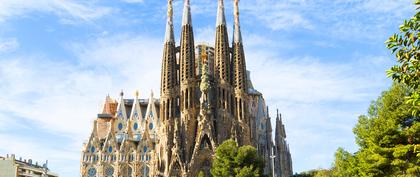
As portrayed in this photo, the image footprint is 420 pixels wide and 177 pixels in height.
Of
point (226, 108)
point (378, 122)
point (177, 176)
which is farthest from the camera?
point (226, 108)

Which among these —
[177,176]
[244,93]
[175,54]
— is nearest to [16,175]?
[177,176]

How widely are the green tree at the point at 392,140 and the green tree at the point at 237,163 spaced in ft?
43.6

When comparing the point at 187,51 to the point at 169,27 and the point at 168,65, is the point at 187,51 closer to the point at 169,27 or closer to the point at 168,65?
the point at 168,65

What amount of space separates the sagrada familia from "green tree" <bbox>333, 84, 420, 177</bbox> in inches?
1312

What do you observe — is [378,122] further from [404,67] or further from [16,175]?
[16,175]

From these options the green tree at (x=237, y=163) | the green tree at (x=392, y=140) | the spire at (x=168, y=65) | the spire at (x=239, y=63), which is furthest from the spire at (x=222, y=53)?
the green tree at (x=392, y=140)

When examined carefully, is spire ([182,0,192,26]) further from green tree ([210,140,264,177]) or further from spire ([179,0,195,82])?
green tree ([210,140,264,177])

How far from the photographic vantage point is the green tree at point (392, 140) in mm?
24109

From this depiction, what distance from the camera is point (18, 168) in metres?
63.1

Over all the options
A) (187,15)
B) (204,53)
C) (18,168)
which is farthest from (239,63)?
(18,168)

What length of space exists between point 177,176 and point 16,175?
67.2 ft

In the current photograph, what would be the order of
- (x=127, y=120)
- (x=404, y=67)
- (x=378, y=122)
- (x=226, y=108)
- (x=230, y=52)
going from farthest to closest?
(x=127, y=120) < (x=230, y=52) < (x=226, y=108) < (x=378, y=122) < (x=404, y=67)

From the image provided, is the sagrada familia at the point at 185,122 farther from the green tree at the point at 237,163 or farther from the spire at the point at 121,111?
the green tree at the point at 237,163

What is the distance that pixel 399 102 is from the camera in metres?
26.2
